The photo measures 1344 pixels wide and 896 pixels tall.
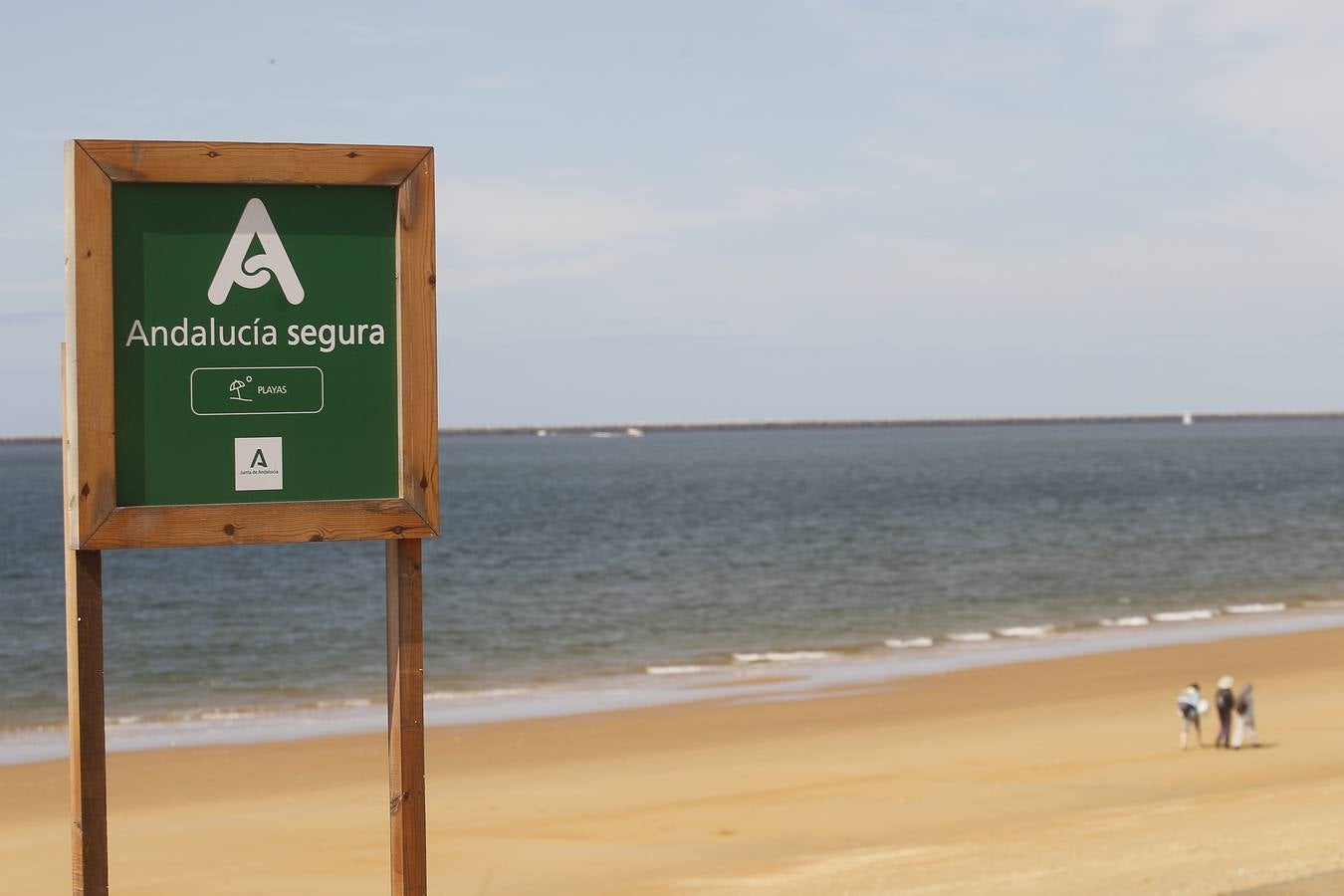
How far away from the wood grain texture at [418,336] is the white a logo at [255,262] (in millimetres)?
333

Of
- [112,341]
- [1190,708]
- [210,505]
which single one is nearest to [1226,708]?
[1190,708]

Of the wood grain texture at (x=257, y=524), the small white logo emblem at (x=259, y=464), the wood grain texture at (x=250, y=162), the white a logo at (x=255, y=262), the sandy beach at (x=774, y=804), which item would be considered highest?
the wood grain texture at (x=250, y=162)

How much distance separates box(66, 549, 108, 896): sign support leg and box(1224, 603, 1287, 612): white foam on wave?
34887 millimetres

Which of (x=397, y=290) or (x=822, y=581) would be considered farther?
(x=822, y=581)

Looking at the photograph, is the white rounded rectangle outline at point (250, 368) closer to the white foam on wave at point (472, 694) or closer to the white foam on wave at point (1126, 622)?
the white foam on wave at point (472, 694)

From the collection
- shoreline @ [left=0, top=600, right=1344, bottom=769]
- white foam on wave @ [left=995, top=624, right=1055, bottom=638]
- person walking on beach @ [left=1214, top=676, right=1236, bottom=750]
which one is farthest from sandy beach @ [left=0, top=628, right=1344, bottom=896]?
white foam on wave @ [left=995, top=624, right=1055, bottom=638]

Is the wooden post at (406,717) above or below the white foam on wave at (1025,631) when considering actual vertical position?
above

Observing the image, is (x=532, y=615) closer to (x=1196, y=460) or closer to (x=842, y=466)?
(x=842, y=466)

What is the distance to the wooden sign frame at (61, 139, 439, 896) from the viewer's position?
416 centimetres

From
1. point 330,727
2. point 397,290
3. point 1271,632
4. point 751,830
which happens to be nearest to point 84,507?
point 397,290

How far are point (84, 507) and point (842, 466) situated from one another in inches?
5470

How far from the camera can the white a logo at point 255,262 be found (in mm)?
4266

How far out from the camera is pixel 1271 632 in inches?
1197

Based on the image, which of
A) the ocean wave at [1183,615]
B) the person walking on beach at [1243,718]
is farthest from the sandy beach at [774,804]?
the ocean wave at [1183,615]
